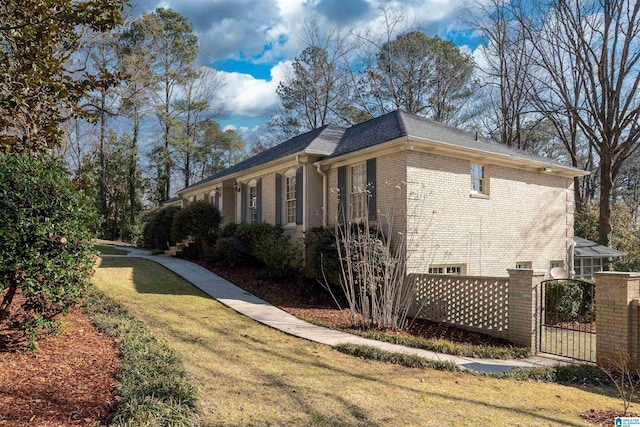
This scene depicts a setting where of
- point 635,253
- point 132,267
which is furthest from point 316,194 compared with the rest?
point 635,253

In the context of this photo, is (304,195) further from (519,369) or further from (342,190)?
(519,369)

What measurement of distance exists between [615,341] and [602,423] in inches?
122

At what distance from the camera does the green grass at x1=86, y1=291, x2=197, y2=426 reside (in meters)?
3.56

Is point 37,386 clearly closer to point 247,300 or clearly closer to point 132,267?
point 247,300

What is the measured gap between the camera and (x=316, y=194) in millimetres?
14156

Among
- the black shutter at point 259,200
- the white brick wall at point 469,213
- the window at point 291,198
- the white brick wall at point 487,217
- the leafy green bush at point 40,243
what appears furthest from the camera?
the black shutter at point 259,200

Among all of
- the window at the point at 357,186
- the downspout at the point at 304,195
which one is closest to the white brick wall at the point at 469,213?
the window at the point at 357,186

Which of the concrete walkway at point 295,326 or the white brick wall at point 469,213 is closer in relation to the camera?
the concrete walkway at point 295,326

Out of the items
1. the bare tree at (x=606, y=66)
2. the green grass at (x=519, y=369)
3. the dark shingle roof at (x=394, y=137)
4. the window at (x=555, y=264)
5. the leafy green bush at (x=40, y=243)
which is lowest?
the green grass at (x=519, y=369)

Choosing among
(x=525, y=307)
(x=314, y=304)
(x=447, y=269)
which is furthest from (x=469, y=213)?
(x=314, y=304)

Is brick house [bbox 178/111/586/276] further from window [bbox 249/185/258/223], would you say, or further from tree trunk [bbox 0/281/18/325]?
tree trunk [bbox 0/281/18/325]

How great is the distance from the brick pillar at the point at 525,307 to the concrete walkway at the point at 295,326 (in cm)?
62

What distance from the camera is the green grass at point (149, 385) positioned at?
3.56 m

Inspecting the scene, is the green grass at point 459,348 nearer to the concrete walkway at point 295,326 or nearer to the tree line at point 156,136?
the concrete walkway at point 295,326
